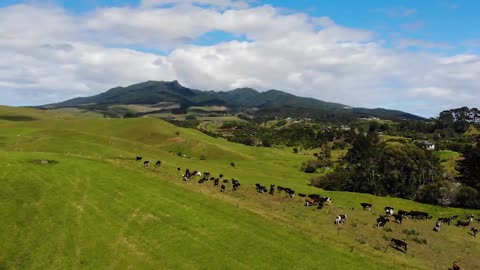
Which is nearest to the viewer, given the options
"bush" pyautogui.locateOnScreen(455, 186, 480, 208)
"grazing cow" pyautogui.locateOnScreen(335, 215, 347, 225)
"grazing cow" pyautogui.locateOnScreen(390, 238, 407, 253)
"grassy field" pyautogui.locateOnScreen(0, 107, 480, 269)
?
"grassy field" pyautogui.locateOnScreen(0, 107, 480, 269)

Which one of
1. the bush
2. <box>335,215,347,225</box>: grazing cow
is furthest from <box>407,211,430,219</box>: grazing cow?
the bush

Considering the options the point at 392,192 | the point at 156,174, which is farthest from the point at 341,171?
the point at 156,174

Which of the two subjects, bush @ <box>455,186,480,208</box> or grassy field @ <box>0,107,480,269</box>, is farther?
bush @ <box>455,186,480,208</box>

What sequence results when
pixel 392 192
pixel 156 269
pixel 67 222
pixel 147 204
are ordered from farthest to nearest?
pixel 392 192 → pixel 147 204 → pixel 67 222 → pixel 156 269

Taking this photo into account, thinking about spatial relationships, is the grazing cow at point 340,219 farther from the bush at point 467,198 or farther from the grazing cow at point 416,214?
the bush at point 467,198

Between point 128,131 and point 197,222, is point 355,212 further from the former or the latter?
point 128,131

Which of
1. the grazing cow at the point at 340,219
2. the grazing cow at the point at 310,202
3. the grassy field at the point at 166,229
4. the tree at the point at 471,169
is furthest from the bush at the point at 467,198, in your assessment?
the grazing cow at the point at 340,219

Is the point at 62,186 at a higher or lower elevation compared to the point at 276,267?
higher

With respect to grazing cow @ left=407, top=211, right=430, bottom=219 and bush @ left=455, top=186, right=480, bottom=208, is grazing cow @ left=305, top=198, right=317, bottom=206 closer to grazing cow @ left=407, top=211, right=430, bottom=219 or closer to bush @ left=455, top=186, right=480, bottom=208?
grazing cow @ left=407, top=211, right=430, bottom=219

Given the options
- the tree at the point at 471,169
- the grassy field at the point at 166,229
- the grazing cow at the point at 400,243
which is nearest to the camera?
the grassy field at the point at 166,229

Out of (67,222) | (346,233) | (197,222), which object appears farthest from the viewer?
(346,233)

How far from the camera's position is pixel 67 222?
133ft

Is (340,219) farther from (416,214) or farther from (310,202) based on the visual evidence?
(416,214)

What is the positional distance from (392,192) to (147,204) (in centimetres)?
7612
